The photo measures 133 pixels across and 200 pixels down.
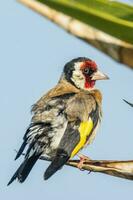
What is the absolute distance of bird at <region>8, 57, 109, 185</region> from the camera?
6.43 m

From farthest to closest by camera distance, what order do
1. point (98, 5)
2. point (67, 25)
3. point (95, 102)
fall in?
point (95, 102)
point (98, 5)
point (67, 25)

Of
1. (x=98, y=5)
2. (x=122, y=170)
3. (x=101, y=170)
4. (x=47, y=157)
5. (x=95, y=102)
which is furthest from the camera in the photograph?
(x=95, y=102)

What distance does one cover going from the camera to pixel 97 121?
706 cm

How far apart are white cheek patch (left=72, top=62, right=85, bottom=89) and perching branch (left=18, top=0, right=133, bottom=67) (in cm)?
725

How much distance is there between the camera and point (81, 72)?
824 centimetres

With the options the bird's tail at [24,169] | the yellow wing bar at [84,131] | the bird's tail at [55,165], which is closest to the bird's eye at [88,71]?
the yellow wing bar at [84,131]

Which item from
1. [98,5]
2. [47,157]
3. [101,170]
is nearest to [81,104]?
[47,157]

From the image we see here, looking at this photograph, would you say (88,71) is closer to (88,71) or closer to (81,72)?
(88,71)

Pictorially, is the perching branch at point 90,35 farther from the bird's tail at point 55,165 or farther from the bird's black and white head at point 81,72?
the bird's black and white head at point 81,72

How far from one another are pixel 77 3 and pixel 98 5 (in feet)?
0.24

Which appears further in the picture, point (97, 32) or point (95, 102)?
point (95, 102)

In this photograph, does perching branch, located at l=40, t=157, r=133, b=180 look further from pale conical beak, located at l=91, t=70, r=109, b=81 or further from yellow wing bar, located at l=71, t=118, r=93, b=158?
A: pale conical beak, located at l=91, t=70, r=109, b=81

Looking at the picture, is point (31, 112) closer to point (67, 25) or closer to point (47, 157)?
point (47, 157)

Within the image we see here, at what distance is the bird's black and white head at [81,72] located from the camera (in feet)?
26.3
